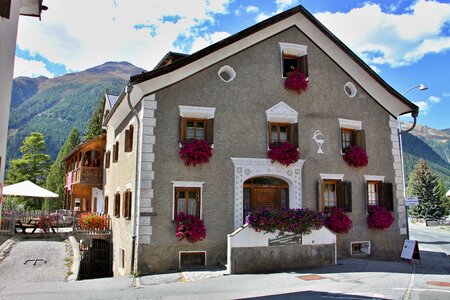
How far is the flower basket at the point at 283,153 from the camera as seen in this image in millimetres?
14539

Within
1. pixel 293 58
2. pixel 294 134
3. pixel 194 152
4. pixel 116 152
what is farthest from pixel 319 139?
pixel 116 152

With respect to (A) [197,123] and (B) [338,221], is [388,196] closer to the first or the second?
(B) [338,221]

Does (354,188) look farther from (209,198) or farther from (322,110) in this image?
(209,198)

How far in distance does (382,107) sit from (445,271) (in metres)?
7.24

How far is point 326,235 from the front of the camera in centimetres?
1351

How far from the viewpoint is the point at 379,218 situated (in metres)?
15.9

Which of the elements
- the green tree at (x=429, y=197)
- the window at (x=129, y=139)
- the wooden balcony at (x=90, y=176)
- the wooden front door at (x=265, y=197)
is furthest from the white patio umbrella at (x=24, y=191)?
the green tree at (x=429, y=197)

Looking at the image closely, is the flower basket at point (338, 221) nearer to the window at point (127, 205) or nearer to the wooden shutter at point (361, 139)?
the wooden shutter at point (361, 139)

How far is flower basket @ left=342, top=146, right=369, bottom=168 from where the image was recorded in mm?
15975

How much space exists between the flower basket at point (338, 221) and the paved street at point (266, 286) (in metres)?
1.96

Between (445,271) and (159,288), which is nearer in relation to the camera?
(159,288)

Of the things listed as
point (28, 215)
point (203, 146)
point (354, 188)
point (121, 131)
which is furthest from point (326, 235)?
point (28, 215)

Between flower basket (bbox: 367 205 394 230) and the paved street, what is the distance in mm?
2777

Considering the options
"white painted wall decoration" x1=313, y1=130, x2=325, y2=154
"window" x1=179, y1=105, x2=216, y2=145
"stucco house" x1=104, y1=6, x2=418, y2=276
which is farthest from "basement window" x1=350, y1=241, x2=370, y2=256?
"window" x1=179, y1=105, x2=216, y2=145
